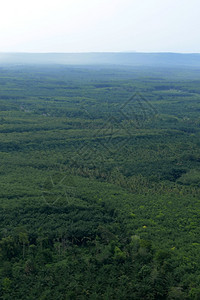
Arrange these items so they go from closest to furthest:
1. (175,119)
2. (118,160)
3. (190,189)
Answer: (190,189) → (118,160) → (175,119)

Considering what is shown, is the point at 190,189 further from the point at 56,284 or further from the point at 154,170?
the point at 56,284

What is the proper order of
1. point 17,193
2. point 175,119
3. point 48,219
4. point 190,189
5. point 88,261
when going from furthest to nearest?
point 175,119 < point 190,189 < point 17,193 < point 48,219 < point 88,261

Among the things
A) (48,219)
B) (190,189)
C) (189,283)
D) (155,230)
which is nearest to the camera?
(189,283)

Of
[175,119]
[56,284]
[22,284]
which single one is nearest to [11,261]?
[22,284]

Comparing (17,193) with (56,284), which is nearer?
Result: (56,284)

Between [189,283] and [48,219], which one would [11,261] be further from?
[189,283]

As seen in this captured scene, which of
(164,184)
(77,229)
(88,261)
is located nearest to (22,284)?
(88,261)
